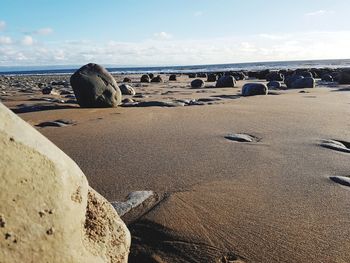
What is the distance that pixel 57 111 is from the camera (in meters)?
6.38

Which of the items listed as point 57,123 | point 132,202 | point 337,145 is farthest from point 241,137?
point 57,123

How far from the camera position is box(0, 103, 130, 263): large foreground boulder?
3.81 ft

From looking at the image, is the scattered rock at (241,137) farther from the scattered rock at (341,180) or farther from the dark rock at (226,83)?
the dark rock at (226,83)

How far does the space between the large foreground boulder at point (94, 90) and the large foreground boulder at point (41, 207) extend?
5.65 m

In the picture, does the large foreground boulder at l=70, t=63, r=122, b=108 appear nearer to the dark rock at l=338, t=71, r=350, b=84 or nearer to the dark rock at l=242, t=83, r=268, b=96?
the dark rock at l=242, t=83, r=268, b=96

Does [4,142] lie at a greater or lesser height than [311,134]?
greater

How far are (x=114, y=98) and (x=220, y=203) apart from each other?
16.8ft

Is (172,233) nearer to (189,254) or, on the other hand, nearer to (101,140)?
(189,254)

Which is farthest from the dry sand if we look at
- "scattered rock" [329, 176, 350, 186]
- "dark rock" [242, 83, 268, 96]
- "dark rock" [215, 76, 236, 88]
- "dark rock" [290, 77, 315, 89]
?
"dark rock" [215, 76, 236, 88]

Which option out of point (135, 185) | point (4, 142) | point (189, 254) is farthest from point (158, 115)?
point (4, 142)

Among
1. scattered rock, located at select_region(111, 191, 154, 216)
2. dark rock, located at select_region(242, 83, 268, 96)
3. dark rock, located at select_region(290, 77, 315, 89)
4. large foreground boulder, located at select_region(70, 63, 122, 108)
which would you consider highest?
large foreground boulder, located at select_region(70, 63, 122, 108)

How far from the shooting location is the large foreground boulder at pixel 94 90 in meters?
7.05

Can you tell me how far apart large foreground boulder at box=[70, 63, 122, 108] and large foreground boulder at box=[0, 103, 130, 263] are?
5.65 metres

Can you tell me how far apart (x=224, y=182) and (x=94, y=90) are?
4871 millimetres
